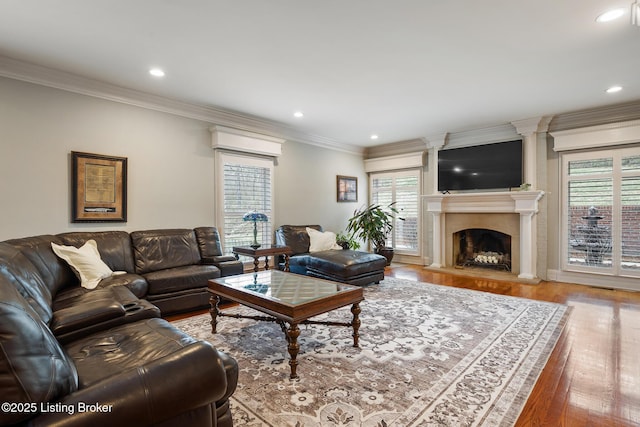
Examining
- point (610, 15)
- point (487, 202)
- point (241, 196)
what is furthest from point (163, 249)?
point (487, 202)

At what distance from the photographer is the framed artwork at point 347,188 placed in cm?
695

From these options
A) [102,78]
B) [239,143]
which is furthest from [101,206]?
[239,143]

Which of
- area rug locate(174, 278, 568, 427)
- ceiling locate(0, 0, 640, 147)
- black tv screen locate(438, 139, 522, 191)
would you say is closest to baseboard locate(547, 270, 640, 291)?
black tv screen locate(438, 139, 522, 191)

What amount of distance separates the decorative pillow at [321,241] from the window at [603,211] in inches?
149

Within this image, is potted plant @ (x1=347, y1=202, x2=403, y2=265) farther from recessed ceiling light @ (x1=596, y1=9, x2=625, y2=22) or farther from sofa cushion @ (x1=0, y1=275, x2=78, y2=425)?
sofa cushion @ (x1=0, y1=275, x2=78, y2=425)

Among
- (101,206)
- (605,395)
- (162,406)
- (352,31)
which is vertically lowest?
(605,395)

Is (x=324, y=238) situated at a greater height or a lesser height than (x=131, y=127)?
lesser

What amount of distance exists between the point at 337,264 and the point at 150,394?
3551mm

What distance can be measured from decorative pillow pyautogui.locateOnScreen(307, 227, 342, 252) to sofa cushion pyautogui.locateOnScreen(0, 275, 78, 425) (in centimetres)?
458

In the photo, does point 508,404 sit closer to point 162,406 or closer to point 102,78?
point 162,406

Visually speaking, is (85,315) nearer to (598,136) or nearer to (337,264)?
(337,264)

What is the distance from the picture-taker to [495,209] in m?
5.68

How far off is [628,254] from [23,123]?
7.86 meters

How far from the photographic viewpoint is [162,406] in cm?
107
